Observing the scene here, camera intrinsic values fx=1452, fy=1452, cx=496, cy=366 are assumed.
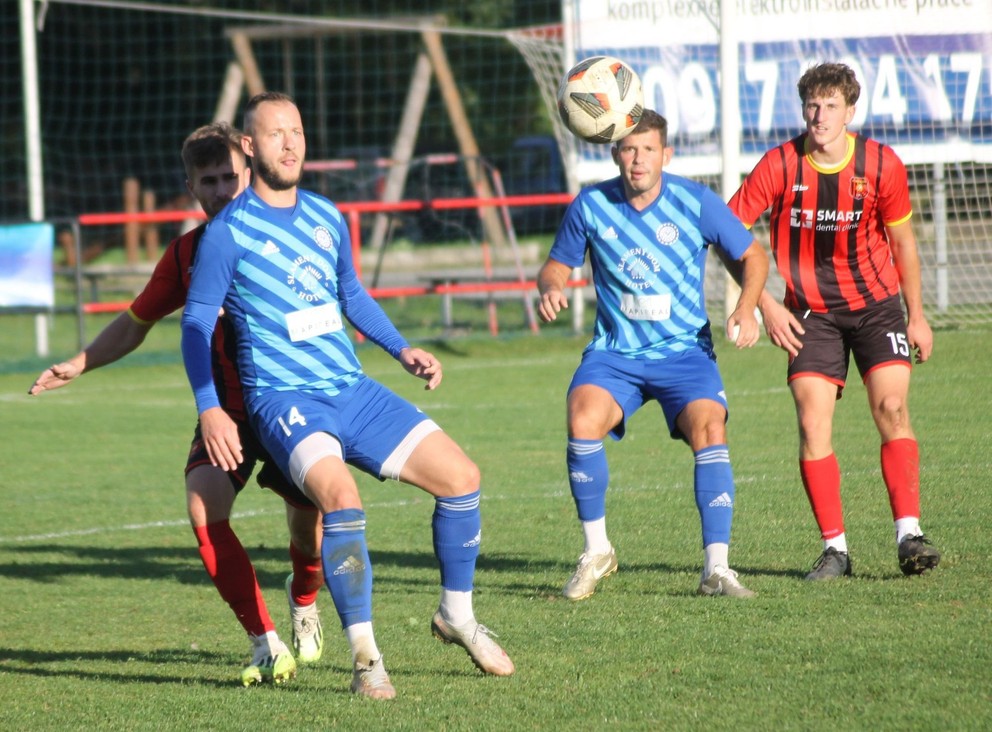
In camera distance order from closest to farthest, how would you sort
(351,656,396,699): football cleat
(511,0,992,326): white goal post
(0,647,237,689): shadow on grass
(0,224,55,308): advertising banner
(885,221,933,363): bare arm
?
1. (351,656,396,699): football cleat
2. (0,647,237,689): shadow on grass
3. (885,221,933,363): bare arm
4. (0,224,55,308): advertising banner
5. (511,0,992,326): white goal post

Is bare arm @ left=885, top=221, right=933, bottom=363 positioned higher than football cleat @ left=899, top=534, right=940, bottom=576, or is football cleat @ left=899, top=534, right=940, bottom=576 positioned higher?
bare arm @ left=885, top=221, right=933, bottom=363

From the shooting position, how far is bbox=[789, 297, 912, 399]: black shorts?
5.95 m

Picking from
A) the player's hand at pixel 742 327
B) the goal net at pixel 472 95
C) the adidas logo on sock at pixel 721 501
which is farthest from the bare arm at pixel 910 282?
the goal net at pixel 472 95

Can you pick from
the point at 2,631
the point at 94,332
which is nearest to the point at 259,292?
the point at 2,631

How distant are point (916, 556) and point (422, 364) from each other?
83.3 inches

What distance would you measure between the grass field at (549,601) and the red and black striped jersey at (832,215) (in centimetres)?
113

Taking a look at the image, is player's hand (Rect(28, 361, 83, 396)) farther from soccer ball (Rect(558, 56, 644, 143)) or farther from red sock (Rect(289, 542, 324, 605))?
soccer ball (Rect(558, 56, 644, 143))

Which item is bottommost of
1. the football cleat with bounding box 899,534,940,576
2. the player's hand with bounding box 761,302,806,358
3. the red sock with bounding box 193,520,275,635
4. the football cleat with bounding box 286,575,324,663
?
the football cleat with bounding box 286,575,324,663

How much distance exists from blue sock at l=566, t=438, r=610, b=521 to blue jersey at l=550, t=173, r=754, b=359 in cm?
43

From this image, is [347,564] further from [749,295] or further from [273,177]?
[749,295]

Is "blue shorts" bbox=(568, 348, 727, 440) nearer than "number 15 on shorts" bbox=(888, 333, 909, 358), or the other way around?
"blue shorts" bbox=(568, 348, 727, 440)

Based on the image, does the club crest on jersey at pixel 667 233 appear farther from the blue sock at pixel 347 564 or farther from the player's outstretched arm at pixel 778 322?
the blue sock at pixel 347 564

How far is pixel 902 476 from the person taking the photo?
589 centimetres

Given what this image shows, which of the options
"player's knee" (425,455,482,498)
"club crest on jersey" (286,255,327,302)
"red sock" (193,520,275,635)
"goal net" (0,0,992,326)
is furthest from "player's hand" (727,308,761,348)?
"goal net" (0,0,992,326)
